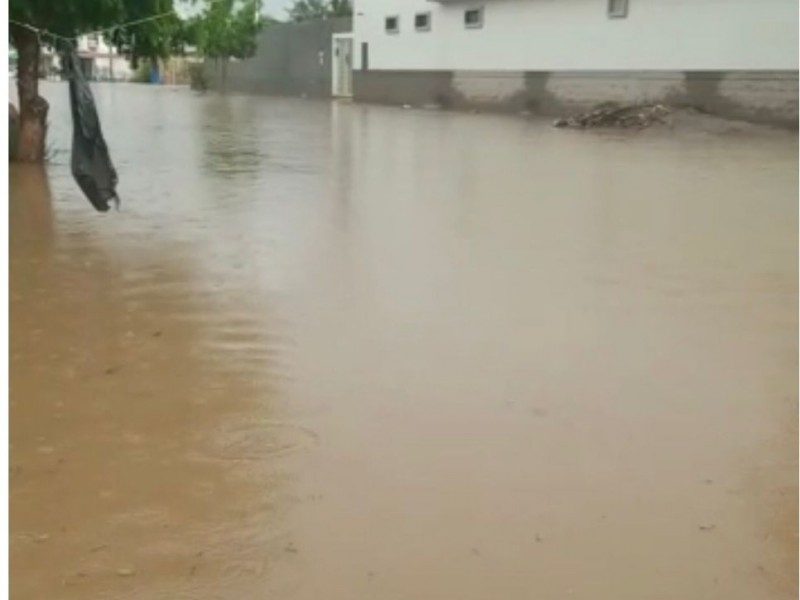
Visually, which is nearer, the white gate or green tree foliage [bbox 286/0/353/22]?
the white gate

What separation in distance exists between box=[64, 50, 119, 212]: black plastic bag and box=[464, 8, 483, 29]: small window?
21.1 metres

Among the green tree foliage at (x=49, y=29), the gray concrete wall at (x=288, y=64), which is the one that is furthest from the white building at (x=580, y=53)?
the green tree foliage at (x=49, y=29)

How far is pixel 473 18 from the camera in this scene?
27.8 metres

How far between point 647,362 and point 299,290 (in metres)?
2.09

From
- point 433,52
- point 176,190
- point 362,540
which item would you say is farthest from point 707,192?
point 433,52

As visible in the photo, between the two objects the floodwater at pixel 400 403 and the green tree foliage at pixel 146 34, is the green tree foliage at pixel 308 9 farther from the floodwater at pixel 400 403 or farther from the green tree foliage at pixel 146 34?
the floodwater at pixel 400 403

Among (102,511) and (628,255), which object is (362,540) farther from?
(628,255)

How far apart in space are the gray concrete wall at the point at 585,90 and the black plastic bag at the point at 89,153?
15.0m

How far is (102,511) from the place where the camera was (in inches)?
123

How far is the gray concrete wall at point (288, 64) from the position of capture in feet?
124

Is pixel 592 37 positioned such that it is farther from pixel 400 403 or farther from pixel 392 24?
pixel 400 403

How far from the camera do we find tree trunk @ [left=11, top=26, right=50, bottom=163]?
33.3 feet

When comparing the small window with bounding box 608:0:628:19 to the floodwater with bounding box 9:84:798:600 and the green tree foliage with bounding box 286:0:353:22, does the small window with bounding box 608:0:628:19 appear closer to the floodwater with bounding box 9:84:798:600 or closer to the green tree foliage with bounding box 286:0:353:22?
the floodwater with bounding box 9:84:798:600

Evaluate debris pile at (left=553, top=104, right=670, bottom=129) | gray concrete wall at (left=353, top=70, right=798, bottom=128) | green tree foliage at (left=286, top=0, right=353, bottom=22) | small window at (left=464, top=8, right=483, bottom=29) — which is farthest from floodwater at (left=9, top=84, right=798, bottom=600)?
green tree foliage at (left=286, top=0, right=353, bottom=22)
